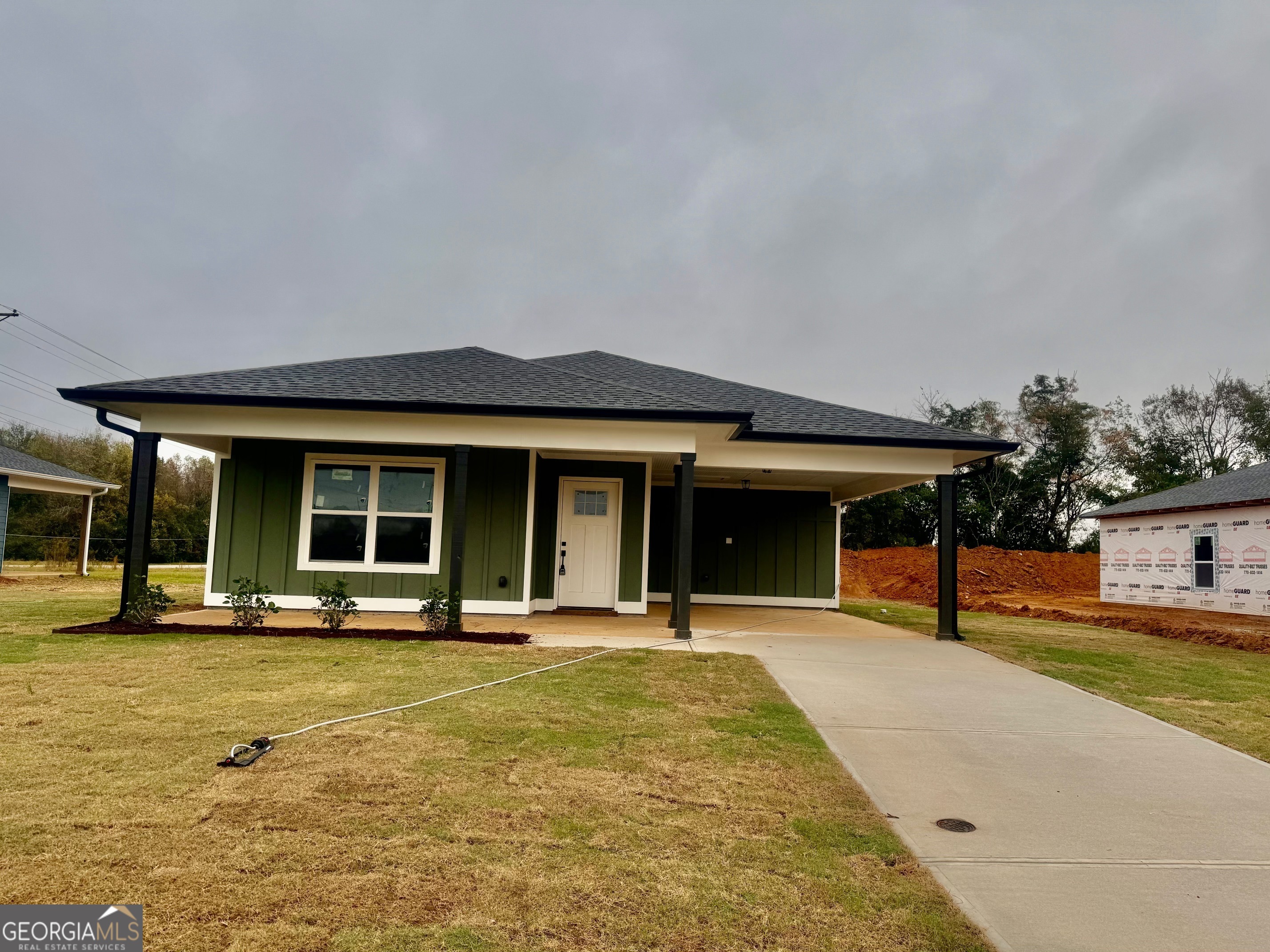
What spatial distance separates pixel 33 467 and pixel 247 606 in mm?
15565

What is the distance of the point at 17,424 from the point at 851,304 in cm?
4843

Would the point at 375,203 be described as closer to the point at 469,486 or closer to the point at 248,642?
the point at 469,486

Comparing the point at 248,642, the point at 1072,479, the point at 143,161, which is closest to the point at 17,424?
the point at 143,161

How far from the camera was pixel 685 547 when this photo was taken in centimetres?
889

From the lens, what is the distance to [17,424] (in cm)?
4194

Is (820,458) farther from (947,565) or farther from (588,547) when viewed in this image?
(588,547)

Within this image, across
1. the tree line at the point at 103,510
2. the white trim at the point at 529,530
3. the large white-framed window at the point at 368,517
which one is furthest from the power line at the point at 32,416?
the white trim at the point at 529,530

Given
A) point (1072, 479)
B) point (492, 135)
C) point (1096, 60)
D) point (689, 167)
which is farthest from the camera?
point (1072, 479)

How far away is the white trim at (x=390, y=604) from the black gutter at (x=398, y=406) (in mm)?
3078

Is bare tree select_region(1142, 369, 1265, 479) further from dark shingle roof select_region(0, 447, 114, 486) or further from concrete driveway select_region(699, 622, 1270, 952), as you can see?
dark shingle roof select_region(0, 447, 114, 486)

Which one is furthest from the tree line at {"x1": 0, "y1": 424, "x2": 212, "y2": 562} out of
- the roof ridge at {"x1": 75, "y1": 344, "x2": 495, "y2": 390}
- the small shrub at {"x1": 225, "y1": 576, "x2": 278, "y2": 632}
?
the small shrub at {"x1": 225, "y1": 576, "x2": 278, "y2": 632}

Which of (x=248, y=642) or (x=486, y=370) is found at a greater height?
(x=486, y=370)

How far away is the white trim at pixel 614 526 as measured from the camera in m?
11.5

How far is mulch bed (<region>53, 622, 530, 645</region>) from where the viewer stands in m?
8.10
